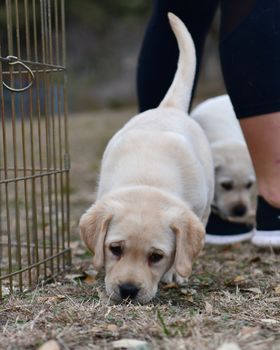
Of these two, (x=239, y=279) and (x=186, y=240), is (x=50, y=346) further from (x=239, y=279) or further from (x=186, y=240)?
(x=239, y=279)

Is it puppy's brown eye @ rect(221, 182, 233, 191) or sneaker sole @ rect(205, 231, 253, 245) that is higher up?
puppy's brown eye @ rect(221, 182, 233, 191)

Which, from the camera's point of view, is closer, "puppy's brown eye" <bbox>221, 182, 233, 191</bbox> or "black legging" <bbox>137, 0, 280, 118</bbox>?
"black legging" <bbox>137, 0, 280, 118</bbox>

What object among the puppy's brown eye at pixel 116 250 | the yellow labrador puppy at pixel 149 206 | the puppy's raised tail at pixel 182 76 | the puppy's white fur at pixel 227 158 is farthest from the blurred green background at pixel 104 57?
the puppy's brown eye at pixel 116 250

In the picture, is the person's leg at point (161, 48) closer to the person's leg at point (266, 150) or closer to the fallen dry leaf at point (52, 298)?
the person's leg at point (266, 150)

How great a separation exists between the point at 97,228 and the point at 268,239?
3.10 ft

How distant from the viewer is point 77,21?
20250mm

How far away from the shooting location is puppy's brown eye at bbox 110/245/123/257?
2.35 m

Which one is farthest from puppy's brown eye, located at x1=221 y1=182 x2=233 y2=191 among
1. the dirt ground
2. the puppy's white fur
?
the dirt ground

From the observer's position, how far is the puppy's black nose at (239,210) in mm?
4133

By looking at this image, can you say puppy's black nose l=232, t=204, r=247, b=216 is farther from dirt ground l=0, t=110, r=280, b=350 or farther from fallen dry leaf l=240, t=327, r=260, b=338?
fallen dry leaf l=240, t=327, r=260, b=338

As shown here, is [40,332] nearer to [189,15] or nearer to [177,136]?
[177,136]

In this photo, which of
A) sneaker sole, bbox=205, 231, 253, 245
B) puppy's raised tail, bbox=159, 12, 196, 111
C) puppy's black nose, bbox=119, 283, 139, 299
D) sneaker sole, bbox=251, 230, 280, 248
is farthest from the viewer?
sneaker sole, bbox=205, 231, 253, 245

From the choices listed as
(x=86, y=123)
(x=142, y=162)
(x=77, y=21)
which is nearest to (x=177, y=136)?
(x=142, y=162)

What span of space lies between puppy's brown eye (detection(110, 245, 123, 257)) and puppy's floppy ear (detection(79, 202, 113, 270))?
1.8 inches
